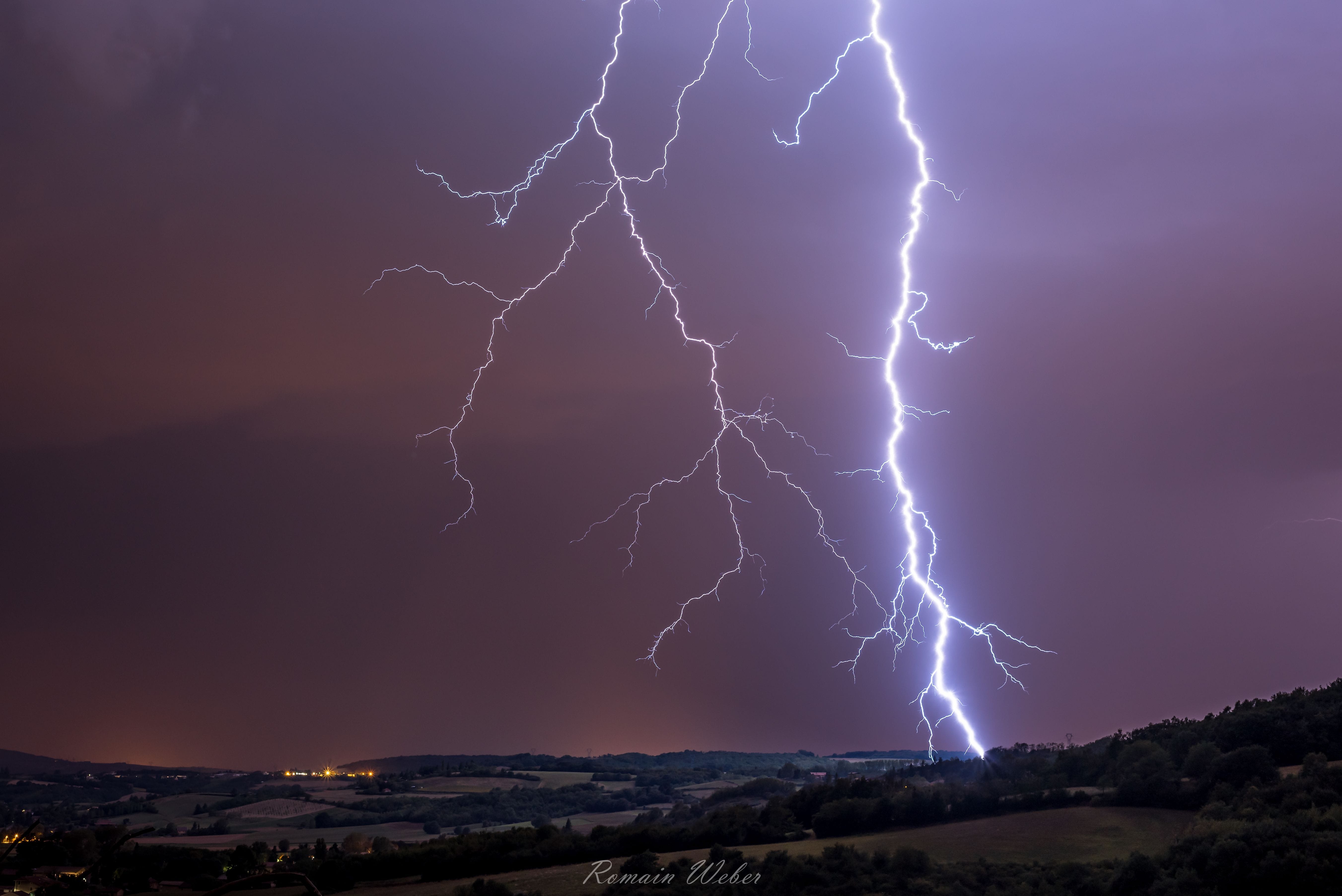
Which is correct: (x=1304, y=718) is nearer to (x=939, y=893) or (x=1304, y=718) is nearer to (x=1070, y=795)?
(x=1070, y=795)

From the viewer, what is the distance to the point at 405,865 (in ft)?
77.5

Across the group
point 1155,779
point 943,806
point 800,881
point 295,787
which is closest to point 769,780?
point 943,806

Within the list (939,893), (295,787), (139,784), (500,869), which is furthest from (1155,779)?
(139,784)

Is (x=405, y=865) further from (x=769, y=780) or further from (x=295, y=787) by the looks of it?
(x=295, y=787)

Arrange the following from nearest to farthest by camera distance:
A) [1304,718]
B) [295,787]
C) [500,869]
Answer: [500,869] < [1304,718] < [295,787]

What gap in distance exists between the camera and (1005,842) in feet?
68.8

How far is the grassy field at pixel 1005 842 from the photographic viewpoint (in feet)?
64.2

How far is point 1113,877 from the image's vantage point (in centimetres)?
1634

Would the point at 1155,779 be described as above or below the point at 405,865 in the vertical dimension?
above

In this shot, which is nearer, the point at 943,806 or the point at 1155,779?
the point at 1155,779

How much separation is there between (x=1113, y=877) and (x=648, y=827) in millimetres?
12017

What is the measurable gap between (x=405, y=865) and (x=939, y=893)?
13.3 metres

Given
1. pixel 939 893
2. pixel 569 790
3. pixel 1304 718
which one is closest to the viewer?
pixel 939 893

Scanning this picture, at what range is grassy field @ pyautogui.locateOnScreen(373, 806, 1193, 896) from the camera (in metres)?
19.6
